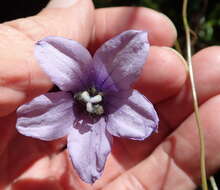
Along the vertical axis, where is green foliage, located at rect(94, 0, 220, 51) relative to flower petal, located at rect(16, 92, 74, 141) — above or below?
below

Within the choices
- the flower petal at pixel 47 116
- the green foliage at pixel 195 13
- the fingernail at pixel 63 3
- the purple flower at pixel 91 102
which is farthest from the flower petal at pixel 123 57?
the green foliage at pixel 195 13

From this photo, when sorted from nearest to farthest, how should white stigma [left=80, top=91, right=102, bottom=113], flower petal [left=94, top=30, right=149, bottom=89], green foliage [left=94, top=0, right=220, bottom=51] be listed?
flower petal [left=94, top=30, right=149, bottom=89]
white stigma [left=80, top=91, right=102, bottom=113]
green foliage [left=94, top=0, right=220, bottom=51]

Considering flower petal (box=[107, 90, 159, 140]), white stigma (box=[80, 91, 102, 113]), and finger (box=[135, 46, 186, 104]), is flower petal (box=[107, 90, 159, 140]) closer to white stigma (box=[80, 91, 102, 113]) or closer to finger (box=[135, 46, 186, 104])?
white stigma (box=[80, 91, 102, 113])

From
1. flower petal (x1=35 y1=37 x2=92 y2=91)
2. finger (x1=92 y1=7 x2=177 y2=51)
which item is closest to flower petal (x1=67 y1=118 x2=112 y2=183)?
flower petal (x1=35 y1=37 x2=92 y2=91)

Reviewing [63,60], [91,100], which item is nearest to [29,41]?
[63,60]

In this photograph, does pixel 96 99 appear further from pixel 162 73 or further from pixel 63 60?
pixel 162 73

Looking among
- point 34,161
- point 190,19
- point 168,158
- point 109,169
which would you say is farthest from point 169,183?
point 190,19
